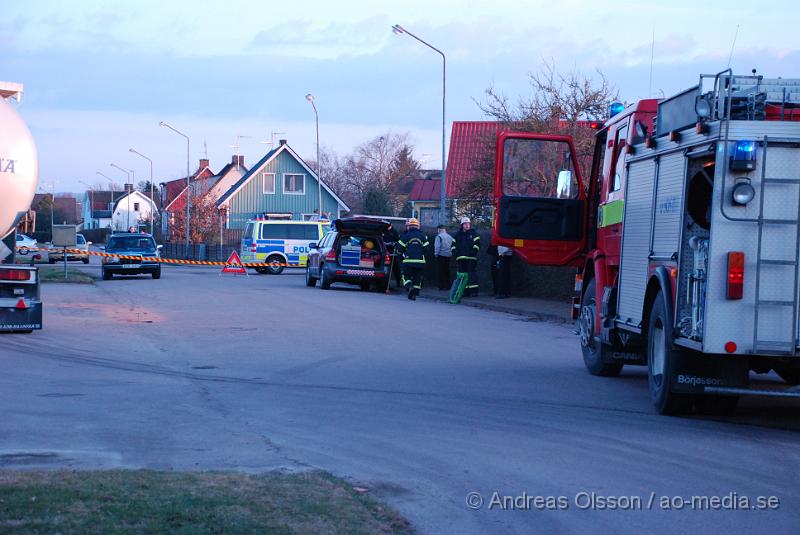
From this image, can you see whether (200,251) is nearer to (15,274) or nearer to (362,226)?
(362,226)

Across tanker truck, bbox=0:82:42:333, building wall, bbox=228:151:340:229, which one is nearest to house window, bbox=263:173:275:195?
building wall, bbox=228:151:340:229

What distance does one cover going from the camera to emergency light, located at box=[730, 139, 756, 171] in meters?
8.33

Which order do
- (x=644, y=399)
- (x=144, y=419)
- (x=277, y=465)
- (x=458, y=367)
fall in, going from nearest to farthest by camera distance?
(x=277, y=465) → (x=144, y=419) → (x=644, y=399) → (x=458, y=367)

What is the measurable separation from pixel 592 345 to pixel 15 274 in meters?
8.78

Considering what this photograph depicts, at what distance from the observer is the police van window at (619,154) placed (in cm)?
1173

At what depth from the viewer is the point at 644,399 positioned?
1090 centimetres

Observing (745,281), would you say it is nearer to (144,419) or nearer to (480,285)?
(144,419)

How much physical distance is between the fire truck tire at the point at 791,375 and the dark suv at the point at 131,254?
30.3m

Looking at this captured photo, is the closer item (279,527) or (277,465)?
(279,527)

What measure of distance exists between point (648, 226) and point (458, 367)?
3.82 m

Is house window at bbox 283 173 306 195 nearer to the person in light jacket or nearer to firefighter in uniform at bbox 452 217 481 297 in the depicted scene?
the person in light jacket

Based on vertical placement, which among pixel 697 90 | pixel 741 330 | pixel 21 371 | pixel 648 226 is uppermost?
pixel 697 90

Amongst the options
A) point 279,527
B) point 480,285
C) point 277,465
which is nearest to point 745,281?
point 277,465

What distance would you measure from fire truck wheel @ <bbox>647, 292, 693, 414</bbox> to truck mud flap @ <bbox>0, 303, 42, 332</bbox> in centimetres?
1024
